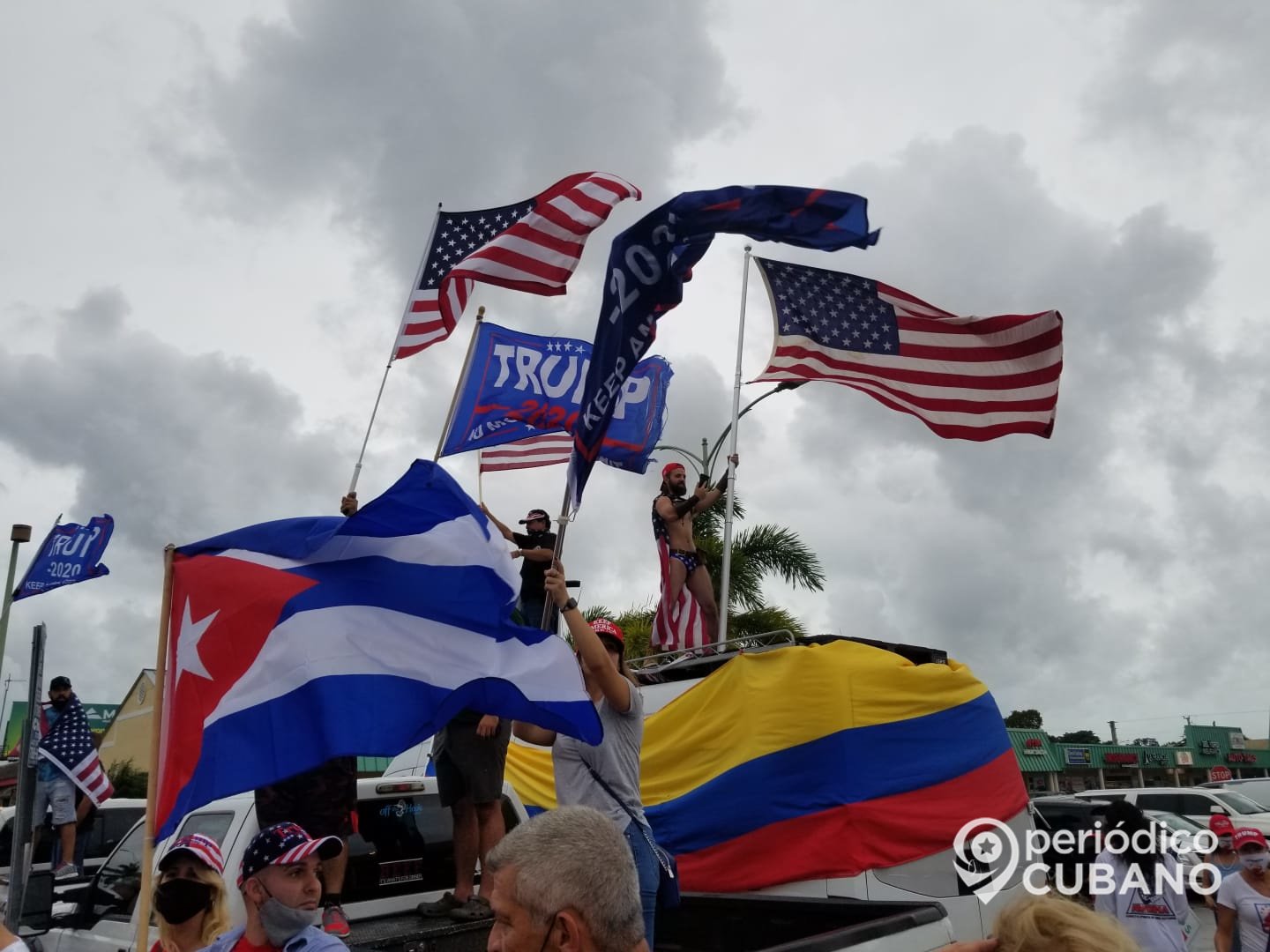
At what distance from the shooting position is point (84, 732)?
8.17 m

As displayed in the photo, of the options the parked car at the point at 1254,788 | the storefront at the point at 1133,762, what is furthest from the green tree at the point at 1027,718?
the parked car at the point at 1254,788

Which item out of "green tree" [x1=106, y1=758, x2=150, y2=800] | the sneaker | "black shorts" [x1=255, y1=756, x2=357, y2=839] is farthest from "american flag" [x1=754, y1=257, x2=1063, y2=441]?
"green tree" [x1=106, y1=758, x2=150, y2=800]

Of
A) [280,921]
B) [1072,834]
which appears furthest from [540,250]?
[1072,834]

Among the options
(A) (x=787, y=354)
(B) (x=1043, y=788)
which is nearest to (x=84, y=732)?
(A) (x=787, y=354)

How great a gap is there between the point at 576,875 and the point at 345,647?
2.61 metres

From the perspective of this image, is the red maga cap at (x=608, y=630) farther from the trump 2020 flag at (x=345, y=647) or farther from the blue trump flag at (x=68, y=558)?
the blue trump flag at (x=68, y=558)

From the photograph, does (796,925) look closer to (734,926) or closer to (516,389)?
(734,926)

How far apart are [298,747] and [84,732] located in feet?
16.7

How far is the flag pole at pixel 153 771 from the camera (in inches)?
148

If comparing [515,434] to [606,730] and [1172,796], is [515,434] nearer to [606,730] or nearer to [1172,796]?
[606,730]

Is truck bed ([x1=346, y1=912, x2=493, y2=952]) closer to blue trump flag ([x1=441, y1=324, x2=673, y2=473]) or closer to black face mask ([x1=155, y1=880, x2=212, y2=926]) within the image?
black face mask ([x1=155, y1=880, x2=212, y2=926])

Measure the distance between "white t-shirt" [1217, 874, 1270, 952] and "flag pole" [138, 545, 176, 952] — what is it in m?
5.66

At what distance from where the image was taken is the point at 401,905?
5.20m

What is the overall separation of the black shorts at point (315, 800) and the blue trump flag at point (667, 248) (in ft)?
5.67
